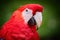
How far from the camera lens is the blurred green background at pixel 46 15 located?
1732mm

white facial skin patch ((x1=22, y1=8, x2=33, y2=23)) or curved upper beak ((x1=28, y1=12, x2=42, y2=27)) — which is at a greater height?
white facial skin patch ((x1=22, y1=8, x2=33, y2=23))

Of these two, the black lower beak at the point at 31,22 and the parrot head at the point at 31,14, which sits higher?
the parrot head at the point at 31,14

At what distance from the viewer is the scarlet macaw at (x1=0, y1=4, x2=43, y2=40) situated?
166cm

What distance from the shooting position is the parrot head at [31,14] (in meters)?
1.69

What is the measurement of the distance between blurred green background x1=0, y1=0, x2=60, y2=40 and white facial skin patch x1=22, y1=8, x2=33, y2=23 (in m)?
0.08

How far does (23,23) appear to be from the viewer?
169cm

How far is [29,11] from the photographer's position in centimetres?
169

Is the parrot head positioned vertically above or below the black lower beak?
above

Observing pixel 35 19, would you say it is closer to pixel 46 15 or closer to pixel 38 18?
pixel 38 18

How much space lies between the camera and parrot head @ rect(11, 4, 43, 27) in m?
1.69

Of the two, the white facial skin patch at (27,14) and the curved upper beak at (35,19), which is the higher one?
the white facial skin patch at (27,14)

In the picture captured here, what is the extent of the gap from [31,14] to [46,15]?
16 cm

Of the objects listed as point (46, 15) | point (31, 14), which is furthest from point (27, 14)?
point (46, 15)

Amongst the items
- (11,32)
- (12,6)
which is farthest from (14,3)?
(11,32)
